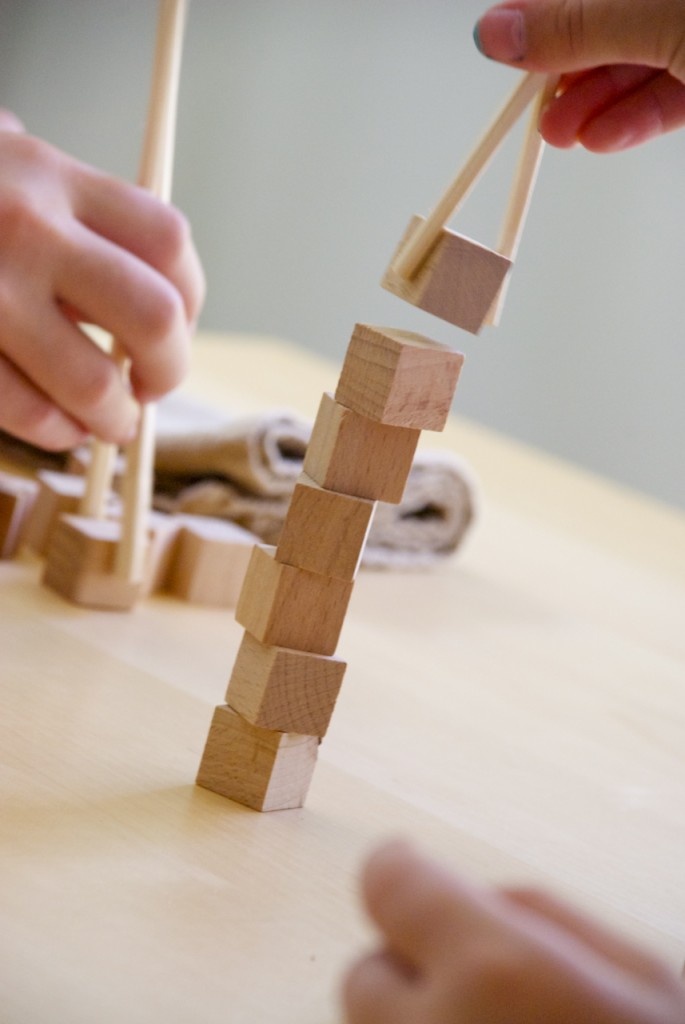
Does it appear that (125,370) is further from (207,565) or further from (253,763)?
(253,763)

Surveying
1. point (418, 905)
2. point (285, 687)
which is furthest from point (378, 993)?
point (285, 687)

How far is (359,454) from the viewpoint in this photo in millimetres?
420

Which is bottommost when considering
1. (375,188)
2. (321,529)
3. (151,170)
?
(321,529)

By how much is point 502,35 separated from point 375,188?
2068 millimetres

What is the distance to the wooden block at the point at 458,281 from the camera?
1.31ft

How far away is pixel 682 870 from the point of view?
1.56 ft

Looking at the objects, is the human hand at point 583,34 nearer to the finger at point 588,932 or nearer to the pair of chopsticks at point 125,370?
the pair of chopsticks at point 125,370

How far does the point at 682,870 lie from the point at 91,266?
0.36 m

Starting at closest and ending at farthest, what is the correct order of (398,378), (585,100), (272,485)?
(398,378), (585,100), (272,485)

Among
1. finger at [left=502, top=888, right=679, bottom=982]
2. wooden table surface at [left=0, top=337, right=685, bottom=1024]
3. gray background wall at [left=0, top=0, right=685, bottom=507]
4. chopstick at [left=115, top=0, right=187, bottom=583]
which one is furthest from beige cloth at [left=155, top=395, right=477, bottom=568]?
gray background wall at [left=0, top=0, right=685, bottom=507]

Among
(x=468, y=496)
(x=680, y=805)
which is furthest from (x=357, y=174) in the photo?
(x=680, y=805)

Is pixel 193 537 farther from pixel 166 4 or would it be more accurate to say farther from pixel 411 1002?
pixel 411 1002

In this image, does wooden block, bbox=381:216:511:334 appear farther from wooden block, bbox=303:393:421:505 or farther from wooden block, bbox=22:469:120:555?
wooden block, bbox=22:469:120:555

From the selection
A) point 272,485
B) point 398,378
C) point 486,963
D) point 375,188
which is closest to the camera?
point 486,963
